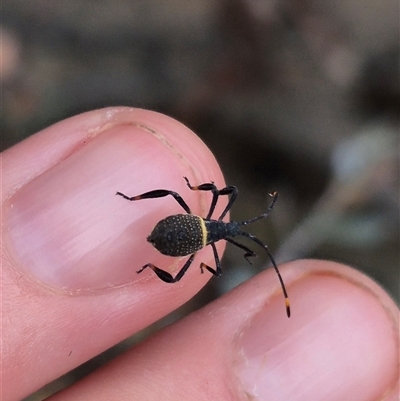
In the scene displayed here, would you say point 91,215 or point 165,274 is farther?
point 165,274

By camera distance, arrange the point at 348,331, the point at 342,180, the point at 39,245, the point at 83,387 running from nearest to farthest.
→ the point at 39,245 → the point at 83,387 → the point at 348,331 → the point at 342,180

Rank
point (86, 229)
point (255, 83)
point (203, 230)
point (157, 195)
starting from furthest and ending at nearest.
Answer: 1. point (255, 83)
2. point (203, 230)
3. point (157, 195)
4. point (86, 229)

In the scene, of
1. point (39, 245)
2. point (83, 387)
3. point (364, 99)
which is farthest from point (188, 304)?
point (364, 99)

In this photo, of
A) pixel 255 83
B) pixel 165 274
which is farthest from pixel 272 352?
pixel 255 83

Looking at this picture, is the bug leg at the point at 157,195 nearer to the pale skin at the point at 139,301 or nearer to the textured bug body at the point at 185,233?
the pale skin at the point at 139,301

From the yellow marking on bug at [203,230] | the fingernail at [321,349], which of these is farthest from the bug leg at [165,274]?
the fingernail at [321,349]

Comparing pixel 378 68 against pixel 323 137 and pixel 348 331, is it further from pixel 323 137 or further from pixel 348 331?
pixel 348 331

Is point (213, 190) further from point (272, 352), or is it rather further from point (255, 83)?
point (255, 83)

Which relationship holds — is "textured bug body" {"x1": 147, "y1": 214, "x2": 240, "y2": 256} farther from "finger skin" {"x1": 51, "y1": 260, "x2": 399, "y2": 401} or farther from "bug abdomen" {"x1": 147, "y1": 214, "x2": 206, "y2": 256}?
"finger skin" {"x1": 51, "y1": 260, "x2": 399, "y2": 401}
